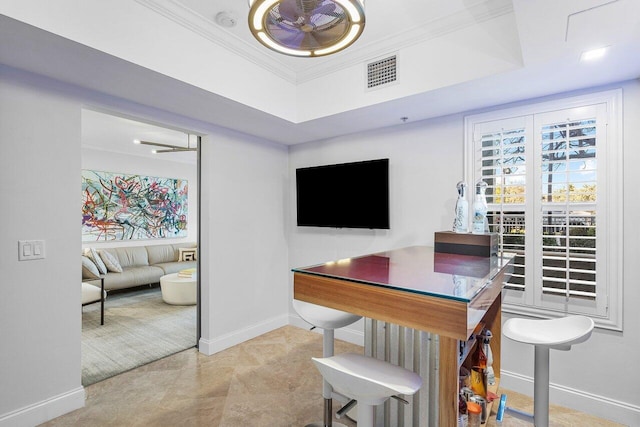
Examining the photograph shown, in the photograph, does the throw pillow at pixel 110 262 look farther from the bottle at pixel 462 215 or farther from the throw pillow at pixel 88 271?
the bottle at pixel 462 215

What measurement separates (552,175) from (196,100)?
273cm

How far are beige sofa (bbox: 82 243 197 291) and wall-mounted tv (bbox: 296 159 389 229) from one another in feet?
11.0

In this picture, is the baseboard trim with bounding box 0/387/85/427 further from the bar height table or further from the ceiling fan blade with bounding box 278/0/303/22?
the ceiling fan blade with bounding box 278/0/303/22

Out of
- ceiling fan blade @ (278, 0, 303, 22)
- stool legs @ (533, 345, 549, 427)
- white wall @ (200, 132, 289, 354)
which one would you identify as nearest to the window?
stool legs @ (533, 345, 549, 427)

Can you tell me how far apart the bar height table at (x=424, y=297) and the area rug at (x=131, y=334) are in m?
2.55

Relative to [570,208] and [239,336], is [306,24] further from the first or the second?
[239,336]

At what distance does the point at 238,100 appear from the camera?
2.53 metres

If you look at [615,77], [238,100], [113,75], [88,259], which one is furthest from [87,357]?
[615,77]

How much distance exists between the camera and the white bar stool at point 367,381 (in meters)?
1.08

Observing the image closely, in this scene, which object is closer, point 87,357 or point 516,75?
point 516,75

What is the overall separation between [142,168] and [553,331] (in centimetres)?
666

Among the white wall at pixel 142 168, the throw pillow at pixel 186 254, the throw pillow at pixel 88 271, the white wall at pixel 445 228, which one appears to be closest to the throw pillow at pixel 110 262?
the white wall at pixel 142 168

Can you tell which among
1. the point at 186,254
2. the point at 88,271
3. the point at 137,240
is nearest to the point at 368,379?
the point at 88,271

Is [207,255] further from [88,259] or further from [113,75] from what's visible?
[88,259]
